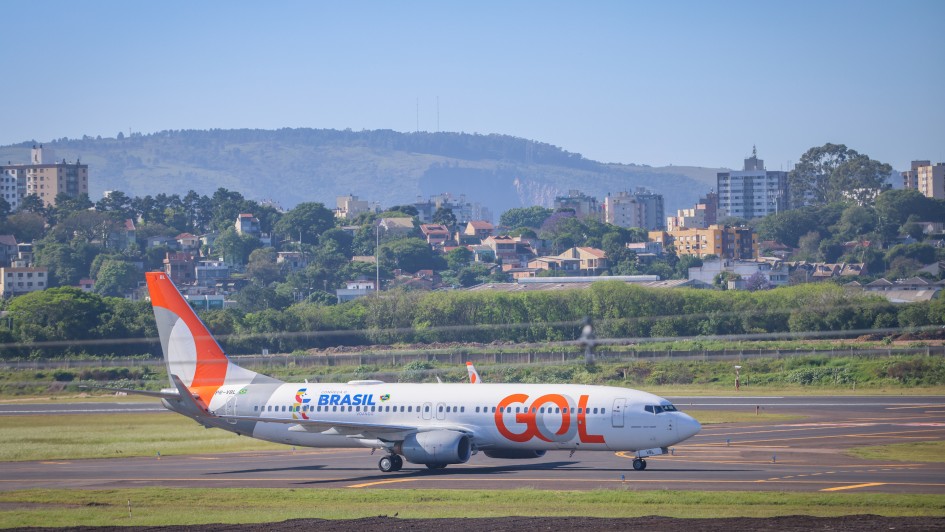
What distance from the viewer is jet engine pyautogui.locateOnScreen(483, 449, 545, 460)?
177 ft

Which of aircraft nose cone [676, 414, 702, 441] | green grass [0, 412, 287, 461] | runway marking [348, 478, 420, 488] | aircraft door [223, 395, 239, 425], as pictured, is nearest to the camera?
runway marking [348, 478, 420, 488]

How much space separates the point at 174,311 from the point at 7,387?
52844mm

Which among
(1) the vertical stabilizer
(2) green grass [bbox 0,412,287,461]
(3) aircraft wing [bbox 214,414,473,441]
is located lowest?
(2) green grass [bbox 0,412,287,461]

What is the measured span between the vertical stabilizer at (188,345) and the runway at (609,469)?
13.7 feet

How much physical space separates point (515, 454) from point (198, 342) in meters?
16.7

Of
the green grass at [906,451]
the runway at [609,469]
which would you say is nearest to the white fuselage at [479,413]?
the runway at [609,469]

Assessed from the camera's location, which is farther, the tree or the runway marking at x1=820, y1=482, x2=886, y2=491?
the tree

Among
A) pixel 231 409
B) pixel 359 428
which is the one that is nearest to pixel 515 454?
pixel 359 428

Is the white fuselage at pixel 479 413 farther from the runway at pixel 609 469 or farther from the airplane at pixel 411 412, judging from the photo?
the runway at pixel 609 469

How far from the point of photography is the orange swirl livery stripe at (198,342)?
59.4 m

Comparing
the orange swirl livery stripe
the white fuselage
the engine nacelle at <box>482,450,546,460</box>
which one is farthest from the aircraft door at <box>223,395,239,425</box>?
the engine nacelle at <box>482,450,546,460</box>

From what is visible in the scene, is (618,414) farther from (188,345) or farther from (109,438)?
(109,438)

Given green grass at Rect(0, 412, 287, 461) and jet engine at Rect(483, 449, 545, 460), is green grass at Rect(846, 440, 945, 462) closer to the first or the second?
jet engine at Rect(483, 449, 545, 460)

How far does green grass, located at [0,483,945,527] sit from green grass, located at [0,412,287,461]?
56.5ft
